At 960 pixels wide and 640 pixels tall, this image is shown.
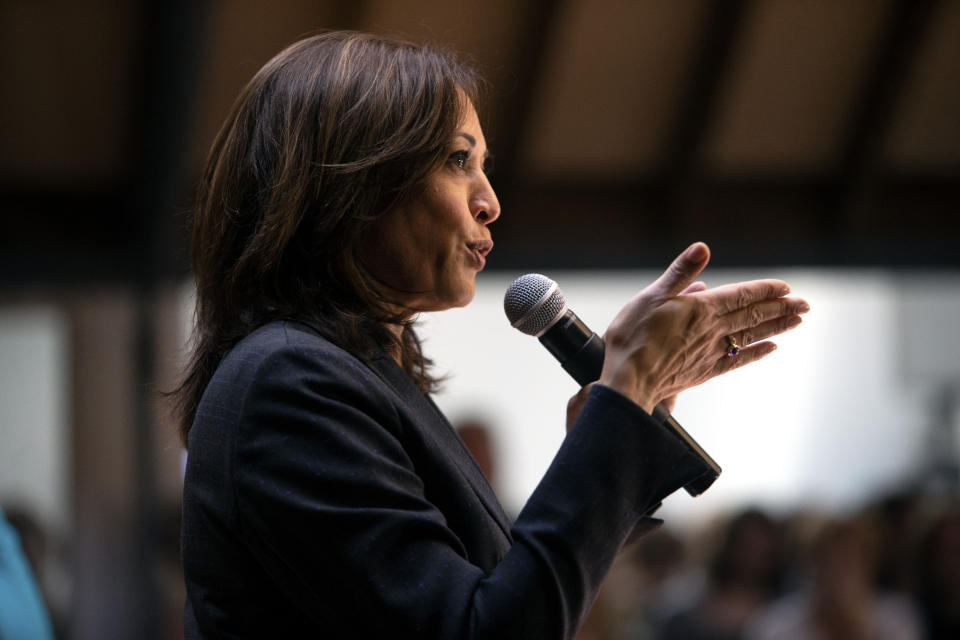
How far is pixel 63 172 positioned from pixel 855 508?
3781 millimetres

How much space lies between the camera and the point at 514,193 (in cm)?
506

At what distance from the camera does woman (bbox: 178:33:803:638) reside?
0.97m

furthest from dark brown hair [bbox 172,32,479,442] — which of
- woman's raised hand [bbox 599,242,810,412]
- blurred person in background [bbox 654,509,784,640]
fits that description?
blurred person in background [bbox 654,509,784,640]

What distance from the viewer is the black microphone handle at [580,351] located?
1.24m

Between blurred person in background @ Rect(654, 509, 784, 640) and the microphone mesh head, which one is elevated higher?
the microphone mesh head

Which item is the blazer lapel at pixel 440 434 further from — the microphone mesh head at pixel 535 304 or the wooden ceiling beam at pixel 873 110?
the wooden ceiling beam at pixel 873 110

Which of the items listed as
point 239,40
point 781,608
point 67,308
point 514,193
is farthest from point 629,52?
point 67,308

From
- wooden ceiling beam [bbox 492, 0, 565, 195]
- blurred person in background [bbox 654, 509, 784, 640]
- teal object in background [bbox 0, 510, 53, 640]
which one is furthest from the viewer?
wooden ceiling beam [bbox 492, 0, 565, 195]

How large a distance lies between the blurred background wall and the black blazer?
3547 millimetres

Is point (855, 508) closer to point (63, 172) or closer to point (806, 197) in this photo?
point (806, 197)

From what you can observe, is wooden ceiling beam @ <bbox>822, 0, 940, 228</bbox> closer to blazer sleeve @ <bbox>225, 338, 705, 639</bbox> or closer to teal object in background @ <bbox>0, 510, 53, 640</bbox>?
teal object in background @ <bbox>0, 510, 53, 640</bbox>

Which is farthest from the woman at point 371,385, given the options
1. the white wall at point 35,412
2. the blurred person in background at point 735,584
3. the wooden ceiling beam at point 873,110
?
the wooden ceiling beam at point 873,110

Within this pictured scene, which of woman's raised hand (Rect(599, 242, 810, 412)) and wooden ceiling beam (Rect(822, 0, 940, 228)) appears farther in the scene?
wooden ceiling beam (Rect(822, 0, 940, 228))

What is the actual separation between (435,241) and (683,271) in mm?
262
